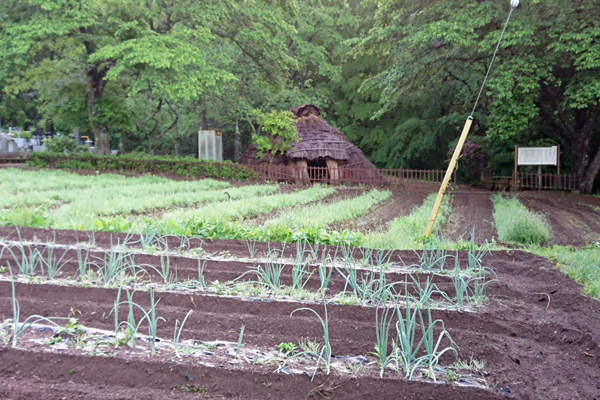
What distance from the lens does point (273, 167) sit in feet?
63.3

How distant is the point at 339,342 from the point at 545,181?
17226 millimetres

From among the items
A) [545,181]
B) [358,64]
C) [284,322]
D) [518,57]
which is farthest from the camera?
[358,64]

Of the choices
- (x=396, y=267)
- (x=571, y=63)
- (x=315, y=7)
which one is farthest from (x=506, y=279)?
(x=315, y=7)

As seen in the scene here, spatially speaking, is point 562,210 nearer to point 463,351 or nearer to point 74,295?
point 463,351

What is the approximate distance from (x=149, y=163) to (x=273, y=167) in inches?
175

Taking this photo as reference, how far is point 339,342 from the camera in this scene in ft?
10.7

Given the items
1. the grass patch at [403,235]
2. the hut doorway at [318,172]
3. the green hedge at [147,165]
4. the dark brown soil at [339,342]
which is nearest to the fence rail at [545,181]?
the hut doorway at [318,172]

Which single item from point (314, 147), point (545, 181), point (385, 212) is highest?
point (314, 147)

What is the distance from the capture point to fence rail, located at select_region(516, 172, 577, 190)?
59.6ft

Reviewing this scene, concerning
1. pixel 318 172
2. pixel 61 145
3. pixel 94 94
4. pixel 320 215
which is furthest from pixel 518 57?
pixel 61 145

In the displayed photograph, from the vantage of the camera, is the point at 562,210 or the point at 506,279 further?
the point at 562,210

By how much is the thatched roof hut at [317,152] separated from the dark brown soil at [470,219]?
17.5ft

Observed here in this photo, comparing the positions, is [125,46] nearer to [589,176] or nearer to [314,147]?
[314,147]

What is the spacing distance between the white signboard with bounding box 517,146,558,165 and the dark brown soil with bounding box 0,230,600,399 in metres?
14.1
